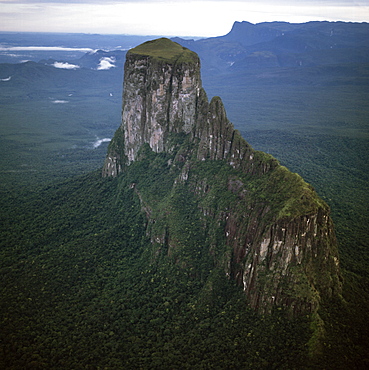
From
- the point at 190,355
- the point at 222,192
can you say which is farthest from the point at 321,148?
the point at 190,355

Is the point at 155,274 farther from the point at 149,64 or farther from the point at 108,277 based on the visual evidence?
the point at 149,64

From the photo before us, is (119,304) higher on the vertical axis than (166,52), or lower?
lower

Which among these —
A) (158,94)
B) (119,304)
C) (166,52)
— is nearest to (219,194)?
(119,304)

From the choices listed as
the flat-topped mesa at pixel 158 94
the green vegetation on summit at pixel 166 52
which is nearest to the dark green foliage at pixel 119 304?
the flat-topped mesa at pixel 158 94

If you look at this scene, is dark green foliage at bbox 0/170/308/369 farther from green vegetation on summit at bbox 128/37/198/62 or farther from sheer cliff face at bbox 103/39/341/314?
green vegetation on summit at bbox 128/37/198/62

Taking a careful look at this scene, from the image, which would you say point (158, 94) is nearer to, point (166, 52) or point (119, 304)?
point (166, 52)

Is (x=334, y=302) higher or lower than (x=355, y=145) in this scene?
lower
